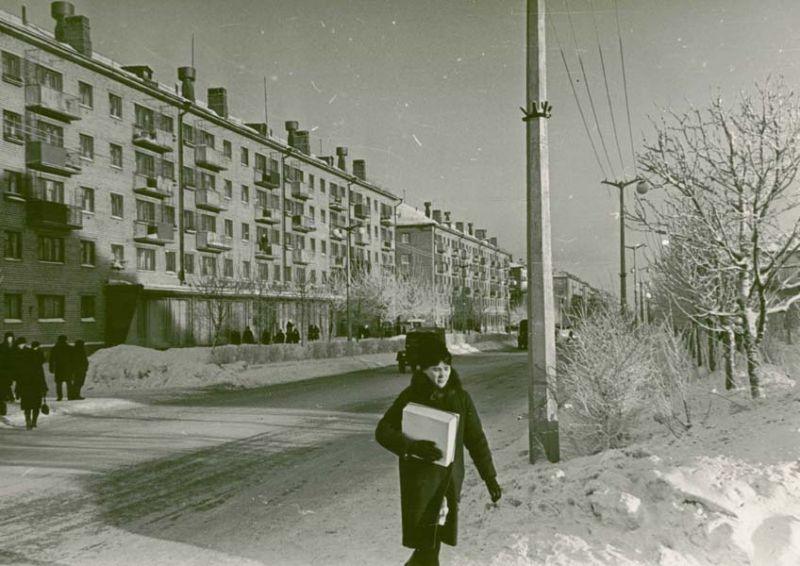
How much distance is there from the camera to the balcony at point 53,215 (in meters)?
34.0

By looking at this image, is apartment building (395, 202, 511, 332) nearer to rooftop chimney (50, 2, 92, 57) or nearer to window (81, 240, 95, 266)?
window (81, 240, 95, 266)

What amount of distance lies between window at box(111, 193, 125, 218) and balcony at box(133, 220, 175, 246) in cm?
108

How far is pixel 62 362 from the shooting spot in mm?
17766

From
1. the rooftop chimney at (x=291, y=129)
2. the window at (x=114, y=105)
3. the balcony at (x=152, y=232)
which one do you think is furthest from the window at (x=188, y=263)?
the rooftop chimney at (x=291, y=129)

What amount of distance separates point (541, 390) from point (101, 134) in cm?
3695

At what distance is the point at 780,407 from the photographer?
7355mm

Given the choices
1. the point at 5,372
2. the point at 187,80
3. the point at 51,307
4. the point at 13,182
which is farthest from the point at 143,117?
the point at 5,372

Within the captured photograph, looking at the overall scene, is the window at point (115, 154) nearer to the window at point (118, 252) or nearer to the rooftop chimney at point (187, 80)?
the window at point (118, 252)

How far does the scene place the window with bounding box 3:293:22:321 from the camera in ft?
107

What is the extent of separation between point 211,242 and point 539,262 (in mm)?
42248

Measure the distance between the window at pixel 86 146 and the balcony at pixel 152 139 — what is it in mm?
3269

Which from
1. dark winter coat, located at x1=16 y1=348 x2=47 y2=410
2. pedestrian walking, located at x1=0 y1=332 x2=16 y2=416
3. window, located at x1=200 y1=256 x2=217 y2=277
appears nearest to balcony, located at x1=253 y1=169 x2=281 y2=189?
window, located at x1=200 y1=256 x2=217 y2=277

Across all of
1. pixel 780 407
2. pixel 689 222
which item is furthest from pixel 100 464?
pixel 689 222

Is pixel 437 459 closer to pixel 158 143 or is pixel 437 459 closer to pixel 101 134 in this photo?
pixel 101 134
